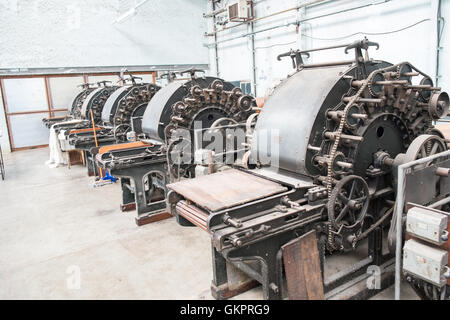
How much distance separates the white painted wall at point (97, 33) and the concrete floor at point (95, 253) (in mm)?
5073

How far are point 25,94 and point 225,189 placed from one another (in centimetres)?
929

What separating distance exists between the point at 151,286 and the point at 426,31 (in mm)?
4923

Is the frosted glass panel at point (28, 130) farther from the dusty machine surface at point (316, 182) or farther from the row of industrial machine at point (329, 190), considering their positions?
the dusty machine surface at point (316, 182)

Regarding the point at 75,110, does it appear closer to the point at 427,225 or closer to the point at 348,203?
the point at 348,203

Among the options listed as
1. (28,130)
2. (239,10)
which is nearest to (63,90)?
(28,130)

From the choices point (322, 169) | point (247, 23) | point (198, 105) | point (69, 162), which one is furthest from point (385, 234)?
point (247, 23)

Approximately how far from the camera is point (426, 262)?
171 cm

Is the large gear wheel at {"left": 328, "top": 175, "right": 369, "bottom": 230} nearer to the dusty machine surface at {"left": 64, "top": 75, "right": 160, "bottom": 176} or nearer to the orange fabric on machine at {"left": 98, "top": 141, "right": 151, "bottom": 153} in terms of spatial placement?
the orange fabric on machine at {"left": 98, "top": 141, "right": 151, "bottom": 153}

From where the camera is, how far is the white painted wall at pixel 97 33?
8.42m

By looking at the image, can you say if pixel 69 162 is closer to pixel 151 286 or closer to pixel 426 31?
pixel 151 286

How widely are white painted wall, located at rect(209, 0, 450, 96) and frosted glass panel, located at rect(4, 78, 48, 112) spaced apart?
212 inches

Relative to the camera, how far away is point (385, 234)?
2.89m

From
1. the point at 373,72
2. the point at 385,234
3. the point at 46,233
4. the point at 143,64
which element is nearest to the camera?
the point at 373,72

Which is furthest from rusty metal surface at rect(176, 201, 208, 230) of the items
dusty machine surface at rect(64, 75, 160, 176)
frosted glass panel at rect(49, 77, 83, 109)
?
frosted glass panel at rect(49, 77, 83, 109)
